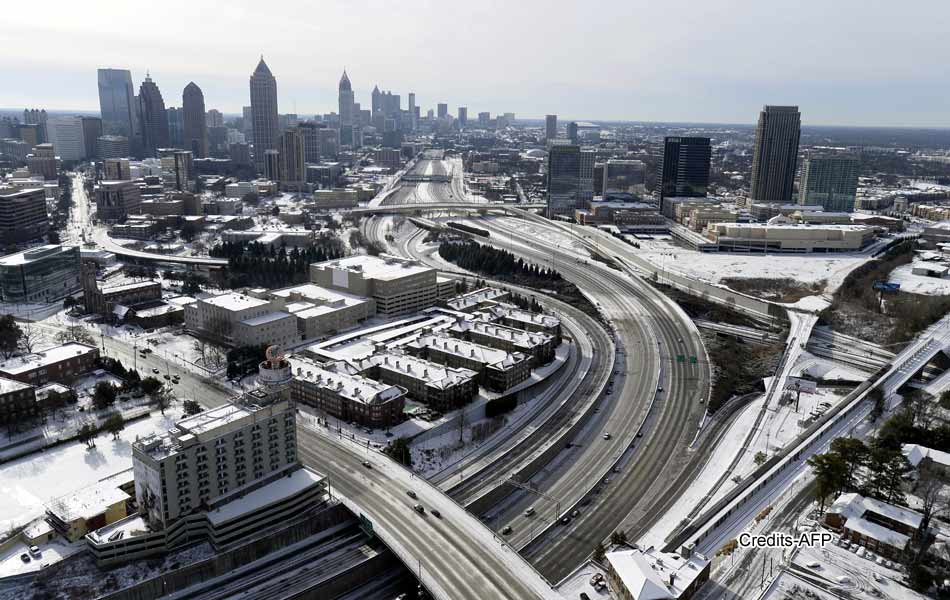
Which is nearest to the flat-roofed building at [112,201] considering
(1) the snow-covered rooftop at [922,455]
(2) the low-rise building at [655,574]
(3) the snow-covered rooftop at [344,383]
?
(3) the snow-covered rooftop at [344,383]

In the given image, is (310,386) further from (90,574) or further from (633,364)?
(633,364)

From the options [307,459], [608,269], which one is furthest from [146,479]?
[608,269]

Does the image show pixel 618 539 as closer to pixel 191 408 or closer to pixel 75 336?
pixel 191 408

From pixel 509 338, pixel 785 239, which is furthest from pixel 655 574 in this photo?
pixel 785 239

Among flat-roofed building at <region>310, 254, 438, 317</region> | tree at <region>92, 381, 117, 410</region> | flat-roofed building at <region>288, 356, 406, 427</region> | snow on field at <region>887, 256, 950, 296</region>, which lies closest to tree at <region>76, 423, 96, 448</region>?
tree at <region>92, 381, 117, 410</region>

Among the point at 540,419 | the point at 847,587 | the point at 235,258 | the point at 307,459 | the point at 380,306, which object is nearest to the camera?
the point at 847,587

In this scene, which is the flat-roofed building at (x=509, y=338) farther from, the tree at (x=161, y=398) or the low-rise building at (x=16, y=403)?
the low-rise building at (x=16, y=403)
